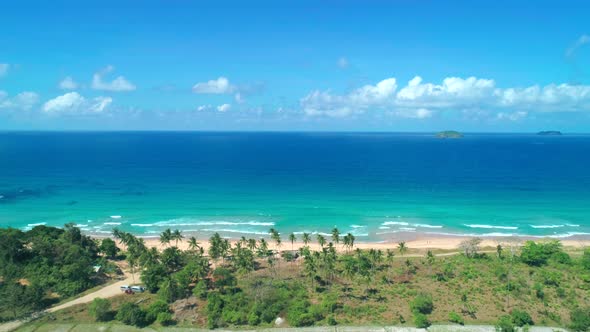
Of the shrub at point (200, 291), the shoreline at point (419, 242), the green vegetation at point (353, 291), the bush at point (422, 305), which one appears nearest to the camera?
A: the green vegetation at point (353, 291)

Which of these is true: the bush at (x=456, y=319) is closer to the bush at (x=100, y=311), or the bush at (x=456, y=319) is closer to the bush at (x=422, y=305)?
the bush at (x=422, y=305)

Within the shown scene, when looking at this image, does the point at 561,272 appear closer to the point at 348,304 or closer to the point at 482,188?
the point at 348,304

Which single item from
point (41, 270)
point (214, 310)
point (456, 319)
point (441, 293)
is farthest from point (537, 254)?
point (41, 270)

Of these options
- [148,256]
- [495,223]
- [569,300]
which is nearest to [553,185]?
[495,223]

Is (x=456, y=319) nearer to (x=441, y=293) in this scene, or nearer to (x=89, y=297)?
(x=441, y=293)

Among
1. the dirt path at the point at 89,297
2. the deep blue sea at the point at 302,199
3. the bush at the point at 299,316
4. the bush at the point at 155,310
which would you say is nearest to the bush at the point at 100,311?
the bush at the point at 155,310

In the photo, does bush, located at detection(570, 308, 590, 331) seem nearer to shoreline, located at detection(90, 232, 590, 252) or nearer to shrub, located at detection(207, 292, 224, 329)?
shoreline, located at detection(90, 232, 590, 252)
